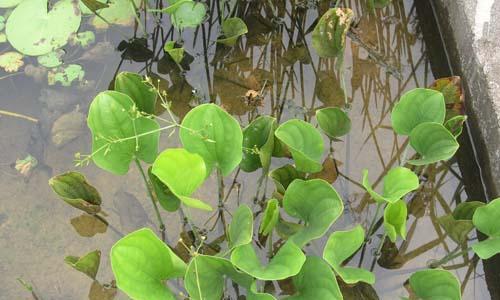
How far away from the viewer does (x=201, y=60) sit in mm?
2094

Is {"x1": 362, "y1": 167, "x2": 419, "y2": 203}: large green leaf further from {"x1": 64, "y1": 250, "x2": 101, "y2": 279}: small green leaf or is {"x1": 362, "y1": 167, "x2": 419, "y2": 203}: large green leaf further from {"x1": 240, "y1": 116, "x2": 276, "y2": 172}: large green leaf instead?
{"x1": 64, "y1": 250, "x2": 101, "y2": 279}: small green leaf

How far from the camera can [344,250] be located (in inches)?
53.9

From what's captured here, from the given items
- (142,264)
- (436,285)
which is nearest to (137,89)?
(142,264)

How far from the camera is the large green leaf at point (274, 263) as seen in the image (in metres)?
1.27

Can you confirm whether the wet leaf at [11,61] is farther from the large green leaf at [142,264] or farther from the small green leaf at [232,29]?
the large green leaf at [142,264]

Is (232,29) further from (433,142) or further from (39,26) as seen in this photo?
(433,142)

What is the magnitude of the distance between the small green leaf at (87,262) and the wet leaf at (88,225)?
199mm

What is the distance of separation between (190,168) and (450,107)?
739mm

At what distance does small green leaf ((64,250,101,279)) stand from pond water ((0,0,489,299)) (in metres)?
0.12

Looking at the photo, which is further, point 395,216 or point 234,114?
point 234,114

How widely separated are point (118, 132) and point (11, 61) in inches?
31.3

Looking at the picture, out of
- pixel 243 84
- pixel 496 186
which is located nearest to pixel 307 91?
pixel 243 84

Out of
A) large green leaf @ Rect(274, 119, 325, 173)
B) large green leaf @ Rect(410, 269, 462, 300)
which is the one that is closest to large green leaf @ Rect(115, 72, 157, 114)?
large green leaf @ Rect(274, 119, 325, 173)

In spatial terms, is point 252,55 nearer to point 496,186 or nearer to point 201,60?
point 201,60
